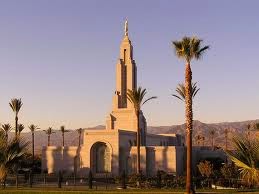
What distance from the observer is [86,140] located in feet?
215

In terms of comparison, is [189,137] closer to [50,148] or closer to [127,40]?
[50,148]

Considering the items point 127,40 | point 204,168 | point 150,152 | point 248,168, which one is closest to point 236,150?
point 248,168

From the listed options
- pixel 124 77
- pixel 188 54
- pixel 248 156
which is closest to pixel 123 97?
pixel 124 77

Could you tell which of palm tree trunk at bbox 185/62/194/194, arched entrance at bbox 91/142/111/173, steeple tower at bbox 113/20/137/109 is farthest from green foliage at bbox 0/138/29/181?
steeple tower at bbox 113/20/137/109

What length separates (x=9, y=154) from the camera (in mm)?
36594

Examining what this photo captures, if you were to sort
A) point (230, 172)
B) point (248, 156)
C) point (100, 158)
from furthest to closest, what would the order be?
point (100, 158)
point (230, 172)
point (248, 156)

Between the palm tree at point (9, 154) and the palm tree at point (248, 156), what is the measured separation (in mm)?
17101

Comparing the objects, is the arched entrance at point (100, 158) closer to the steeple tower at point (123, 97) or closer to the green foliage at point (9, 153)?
the steeple tower at point (123, 97)

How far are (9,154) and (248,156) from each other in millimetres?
18905

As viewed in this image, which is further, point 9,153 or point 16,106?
point 16,106

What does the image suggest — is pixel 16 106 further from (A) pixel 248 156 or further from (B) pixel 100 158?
(A) pixel 248 156

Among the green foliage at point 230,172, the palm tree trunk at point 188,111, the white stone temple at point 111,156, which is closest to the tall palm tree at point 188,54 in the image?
the palm tree trunk at point 188,111

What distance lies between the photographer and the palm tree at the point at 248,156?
86.7 feet

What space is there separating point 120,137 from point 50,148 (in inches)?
461
